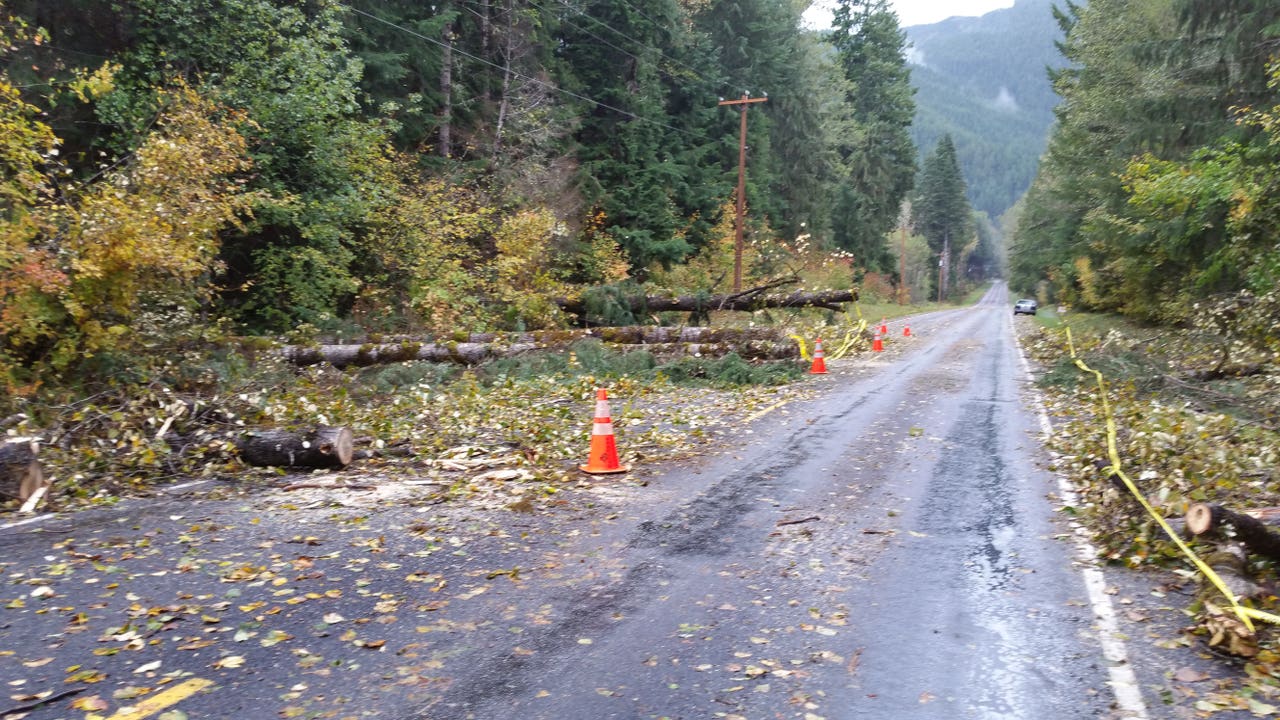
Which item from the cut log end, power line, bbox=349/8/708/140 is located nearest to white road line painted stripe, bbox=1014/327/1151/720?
the cut log end

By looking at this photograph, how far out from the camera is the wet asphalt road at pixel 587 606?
12.3 ft

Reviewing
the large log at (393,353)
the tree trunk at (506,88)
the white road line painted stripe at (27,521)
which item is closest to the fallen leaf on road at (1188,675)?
the white road line painted stripe at (27,521)

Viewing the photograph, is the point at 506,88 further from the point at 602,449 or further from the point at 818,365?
the point at 602,449

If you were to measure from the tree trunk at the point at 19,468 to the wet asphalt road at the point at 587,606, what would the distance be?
26.3 inches

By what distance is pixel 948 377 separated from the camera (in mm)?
17062

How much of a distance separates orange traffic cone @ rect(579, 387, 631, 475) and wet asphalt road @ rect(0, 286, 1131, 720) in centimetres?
44

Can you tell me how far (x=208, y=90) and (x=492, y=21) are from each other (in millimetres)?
14399

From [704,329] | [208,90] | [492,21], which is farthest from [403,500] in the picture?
[492,21]

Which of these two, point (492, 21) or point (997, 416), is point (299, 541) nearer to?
point (997, 416)

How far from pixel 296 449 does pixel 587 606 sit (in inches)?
192

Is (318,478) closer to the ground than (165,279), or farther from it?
closer to the ground

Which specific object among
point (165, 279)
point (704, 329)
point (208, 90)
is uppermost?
point (208, 90)

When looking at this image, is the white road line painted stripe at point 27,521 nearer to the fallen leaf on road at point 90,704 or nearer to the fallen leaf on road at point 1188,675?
the fallen leaf on road at point 90,704

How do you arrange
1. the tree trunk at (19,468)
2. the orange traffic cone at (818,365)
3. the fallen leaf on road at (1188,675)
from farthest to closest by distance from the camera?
the orange traffic cone at (818,365)
the tree trunk at (19,468)
the fallen leaf on road at (1188,675)
